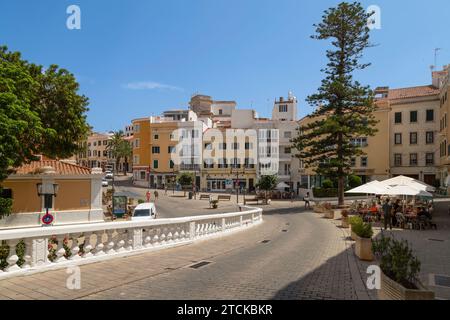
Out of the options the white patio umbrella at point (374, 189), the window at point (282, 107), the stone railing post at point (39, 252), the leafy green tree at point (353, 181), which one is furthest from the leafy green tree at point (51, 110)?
the window at point (282, 107)

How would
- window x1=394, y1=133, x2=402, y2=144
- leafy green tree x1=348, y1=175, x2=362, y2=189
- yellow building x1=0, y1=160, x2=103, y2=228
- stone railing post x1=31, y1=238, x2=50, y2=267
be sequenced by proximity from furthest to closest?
window x1=394, y1=133, x2=402, y2=144 < leafy green tree x1=348, y1=175, x2=362, y2=189 < yellow building x1=0, y1=160, x2=103, y2=228 < stone railing post x1=31, y1=238, x2=50, y2=267

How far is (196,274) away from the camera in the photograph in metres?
8.20

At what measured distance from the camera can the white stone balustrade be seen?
7148 millimetres

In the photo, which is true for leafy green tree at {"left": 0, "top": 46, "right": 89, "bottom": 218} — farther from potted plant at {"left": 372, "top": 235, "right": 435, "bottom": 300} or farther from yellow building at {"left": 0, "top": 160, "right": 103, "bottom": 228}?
potted plant at {"left": 372, "top": 235, "right": 435, "bottom": 300}

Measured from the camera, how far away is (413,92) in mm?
54250

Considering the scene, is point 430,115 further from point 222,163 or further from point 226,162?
point 222,163

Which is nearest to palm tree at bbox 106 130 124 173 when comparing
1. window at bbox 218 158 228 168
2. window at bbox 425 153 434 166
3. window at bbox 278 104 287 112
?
window at bbox 218 158 228 168

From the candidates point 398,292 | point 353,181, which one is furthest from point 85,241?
point 353,181

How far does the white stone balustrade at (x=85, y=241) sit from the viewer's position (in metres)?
7.15

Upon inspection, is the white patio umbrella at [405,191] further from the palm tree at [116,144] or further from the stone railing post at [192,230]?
the palm tree at [116,144]

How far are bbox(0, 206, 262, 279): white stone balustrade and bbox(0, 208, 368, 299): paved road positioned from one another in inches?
11.8

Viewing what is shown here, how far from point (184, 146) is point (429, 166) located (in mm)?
45536
